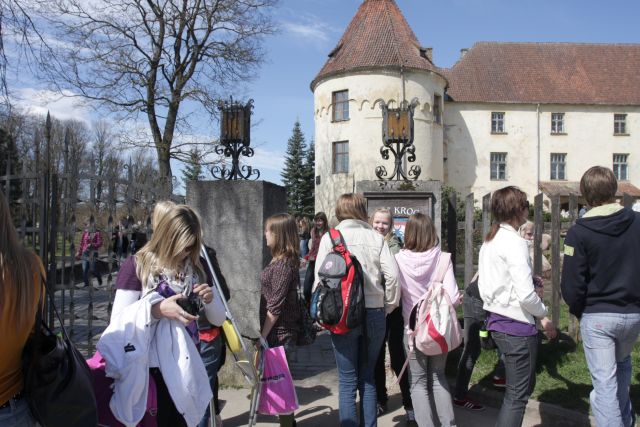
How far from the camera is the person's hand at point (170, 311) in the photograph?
264 cm

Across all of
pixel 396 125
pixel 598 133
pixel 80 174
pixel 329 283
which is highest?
pixel 598 133

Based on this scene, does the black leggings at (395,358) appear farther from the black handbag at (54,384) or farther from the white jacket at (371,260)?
the black handbag at (54,384)

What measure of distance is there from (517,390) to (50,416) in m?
2.95

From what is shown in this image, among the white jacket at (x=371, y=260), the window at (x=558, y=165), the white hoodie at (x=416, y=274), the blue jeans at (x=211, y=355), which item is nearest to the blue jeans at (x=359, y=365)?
the white jacket at (x=371, y=260)

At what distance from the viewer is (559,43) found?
128ft

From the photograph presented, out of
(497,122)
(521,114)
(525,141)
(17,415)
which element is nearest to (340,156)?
(497,122)

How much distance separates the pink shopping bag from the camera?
4.05m

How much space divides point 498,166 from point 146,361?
118 feet

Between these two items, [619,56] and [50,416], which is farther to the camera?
[619,56]

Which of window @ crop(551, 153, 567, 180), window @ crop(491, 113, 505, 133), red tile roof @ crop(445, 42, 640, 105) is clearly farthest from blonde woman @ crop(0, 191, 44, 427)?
window @ crop(551, 153, 567, 180)

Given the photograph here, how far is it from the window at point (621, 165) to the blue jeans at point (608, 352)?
125 feet

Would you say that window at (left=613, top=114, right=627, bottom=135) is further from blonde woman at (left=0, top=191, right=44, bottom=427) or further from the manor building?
blonde woman at (left=0, top=191, right=44, bottom=427)

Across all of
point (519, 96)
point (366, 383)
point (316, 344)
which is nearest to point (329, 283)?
point (366, 383)

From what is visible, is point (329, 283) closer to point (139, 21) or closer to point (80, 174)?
point (80, 174)
